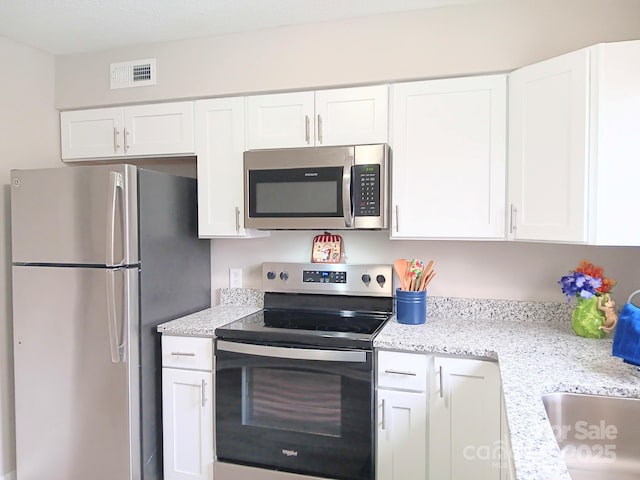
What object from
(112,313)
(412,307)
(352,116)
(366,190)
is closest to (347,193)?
(366,190)

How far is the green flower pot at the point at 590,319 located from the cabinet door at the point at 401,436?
0.74 meters

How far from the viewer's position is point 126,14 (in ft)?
7.27

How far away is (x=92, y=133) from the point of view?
270 cm

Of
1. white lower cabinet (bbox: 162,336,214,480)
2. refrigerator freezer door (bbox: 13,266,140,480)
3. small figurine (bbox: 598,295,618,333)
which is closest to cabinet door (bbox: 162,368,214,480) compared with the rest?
white lower cabinet (bbox: 162,336,214,480)

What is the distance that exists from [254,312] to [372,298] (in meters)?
0.65

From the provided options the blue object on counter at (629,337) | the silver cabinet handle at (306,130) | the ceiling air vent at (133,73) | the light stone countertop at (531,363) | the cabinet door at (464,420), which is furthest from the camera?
the ceiling air vent at (133,73)

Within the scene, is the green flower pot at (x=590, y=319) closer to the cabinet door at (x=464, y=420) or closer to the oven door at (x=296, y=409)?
the cabinet door at (x=464, y=420)

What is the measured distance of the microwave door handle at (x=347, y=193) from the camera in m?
2.20

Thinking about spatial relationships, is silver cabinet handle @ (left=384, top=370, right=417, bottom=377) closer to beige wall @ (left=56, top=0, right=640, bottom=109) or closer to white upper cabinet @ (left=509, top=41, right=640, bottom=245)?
white upper cabinet @ (left=509, top=41, right=640, bottom=245)

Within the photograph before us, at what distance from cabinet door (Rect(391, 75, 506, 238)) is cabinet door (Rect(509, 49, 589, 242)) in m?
0.07

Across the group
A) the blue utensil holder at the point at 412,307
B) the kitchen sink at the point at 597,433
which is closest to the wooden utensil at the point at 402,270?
the blue utensil holder at the point at 412,307

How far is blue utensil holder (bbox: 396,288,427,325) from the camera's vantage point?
7.30 ft

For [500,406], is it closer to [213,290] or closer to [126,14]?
[213,290]

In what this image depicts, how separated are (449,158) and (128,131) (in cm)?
174
